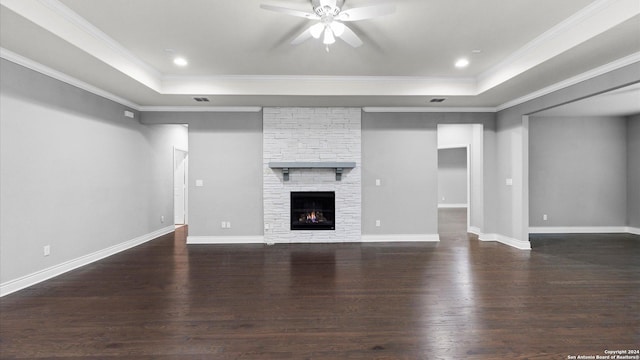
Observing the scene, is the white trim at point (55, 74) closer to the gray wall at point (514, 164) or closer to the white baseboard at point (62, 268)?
the white baseboard at point (62, 268)

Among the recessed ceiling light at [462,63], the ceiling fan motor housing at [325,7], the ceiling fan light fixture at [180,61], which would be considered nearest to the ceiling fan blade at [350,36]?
the ceiling fan motor housing at [325,7]

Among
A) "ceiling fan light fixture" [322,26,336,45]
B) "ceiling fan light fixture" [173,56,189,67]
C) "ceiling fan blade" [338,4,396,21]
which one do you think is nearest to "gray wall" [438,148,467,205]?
"ceiling fan light fixture" [322,26,336,45]

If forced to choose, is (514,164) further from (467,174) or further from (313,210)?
(313,210)

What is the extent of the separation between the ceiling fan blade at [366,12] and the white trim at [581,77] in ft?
9.57

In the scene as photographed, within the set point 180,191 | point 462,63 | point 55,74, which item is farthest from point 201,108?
point 462,63

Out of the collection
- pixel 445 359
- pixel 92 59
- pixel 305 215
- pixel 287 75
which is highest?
pixel 287 75

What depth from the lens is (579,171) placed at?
19.5 ft

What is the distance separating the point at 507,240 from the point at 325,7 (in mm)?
5074

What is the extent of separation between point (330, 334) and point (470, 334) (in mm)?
1126

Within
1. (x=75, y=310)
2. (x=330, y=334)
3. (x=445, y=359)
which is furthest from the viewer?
(x=75, y=310)

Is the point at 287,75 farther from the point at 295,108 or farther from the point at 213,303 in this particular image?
the point at 213,303

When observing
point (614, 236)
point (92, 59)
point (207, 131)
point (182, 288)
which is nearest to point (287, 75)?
point (207, 131)

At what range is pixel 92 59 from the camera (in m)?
3.13

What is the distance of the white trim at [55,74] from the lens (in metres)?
2.93
